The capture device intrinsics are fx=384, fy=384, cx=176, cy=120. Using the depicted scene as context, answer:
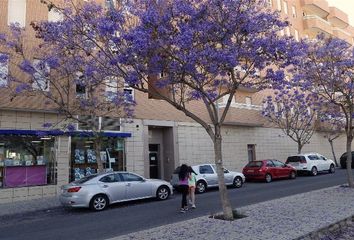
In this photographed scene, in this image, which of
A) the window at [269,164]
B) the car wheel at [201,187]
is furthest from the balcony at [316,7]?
the car wheel at [201,187]

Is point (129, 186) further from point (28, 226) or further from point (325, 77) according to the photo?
point (325, 77)

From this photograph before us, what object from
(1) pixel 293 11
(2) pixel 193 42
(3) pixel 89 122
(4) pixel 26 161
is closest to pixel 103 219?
(3) pixel 89 122

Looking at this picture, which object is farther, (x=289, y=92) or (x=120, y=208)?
(x=289, y=92)

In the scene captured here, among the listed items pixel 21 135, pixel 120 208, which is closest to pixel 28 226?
pixel 120 208

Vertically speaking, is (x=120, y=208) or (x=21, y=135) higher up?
(x=21, y=135)

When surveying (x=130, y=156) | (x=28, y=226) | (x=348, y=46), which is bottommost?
(x=28, y=226)

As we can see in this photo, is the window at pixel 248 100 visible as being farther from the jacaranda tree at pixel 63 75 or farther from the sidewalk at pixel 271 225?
the sidewalk at pixel 271 225

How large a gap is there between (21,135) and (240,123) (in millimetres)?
15436

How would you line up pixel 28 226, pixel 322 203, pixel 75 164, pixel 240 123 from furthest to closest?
pixel 240 123 → pixel 75 164 → pixel 322 203 → pixel 28 226

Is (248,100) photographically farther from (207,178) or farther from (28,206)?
(28,206)

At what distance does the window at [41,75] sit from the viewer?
52.9 ft

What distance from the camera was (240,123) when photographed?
90.5 ft

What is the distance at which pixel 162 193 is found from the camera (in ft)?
53.1

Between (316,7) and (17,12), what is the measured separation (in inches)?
1301
